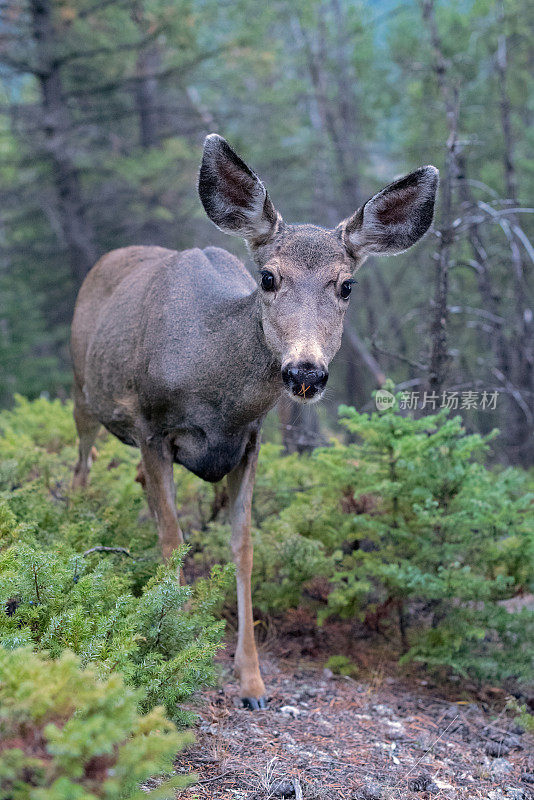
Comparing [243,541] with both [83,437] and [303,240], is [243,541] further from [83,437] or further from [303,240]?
[83,437]

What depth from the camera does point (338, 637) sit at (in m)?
5.49

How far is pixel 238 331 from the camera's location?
169 inches

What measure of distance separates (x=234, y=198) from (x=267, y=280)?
2.20 ft

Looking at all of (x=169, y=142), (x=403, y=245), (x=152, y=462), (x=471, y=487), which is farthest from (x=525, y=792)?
(x=169, y=142)

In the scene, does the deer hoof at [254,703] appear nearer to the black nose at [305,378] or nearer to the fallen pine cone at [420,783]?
the fallen pine cone at [420,783]

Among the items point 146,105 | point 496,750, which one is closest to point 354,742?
point 496,750

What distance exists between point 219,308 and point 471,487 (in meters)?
2.11

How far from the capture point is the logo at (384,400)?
5097 mm

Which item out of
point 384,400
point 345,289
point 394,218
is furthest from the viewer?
point 384,400

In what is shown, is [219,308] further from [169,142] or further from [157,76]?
[169,142]

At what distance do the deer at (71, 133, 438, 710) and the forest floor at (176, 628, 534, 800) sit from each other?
1.24 ft

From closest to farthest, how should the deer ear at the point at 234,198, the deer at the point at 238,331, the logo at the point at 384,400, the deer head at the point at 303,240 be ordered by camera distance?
the deer head at the point at 303,240
the deer at the point at 238,331
the deer ear at the point at 234,198
the logo at the point at 384,400

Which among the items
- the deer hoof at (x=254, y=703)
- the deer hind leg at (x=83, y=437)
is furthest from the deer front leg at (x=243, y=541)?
the deer hind leg at (x=83, y=437)

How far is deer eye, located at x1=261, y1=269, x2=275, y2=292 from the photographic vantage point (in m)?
3.98
